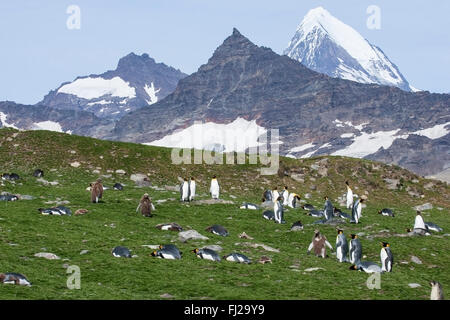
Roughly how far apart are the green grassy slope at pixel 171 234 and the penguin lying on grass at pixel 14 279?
0.36 m

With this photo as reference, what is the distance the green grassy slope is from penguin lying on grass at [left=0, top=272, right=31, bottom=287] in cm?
36

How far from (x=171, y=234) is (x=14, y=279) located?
1141 cm

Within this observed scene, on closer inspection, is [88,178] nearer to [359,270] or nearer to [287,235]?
[287,235]

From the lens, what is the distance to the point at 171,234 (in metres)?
28.3

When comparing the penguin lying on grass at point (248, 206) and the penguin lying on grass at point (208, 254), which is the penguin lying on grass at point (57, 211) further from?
the penguin lying on grass at point (248, 206)

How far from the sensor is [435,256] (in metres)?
27.3

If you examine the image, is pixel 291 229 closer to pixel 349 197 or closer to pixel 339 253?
pixel 339 253

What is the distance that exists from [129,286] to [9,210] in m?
14.8

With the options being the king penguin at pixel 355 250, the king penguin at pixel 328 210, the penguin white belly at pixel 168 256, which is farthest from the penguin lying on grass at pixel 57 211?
the king penguin at pixel 328 210

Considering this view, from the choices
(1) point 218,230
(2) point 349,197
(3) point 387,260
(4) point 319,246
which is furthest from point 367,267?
(2) point 349,197

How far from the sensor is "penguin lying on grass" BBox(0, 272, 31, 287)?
17484 millimetres

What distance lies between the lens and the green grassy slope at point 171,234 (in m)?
18.8

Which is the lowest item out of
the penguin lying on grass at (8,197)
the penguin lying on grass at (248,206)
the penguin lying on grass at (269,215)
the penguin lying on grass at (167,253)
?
the penguin lying on grass at (167,253)
